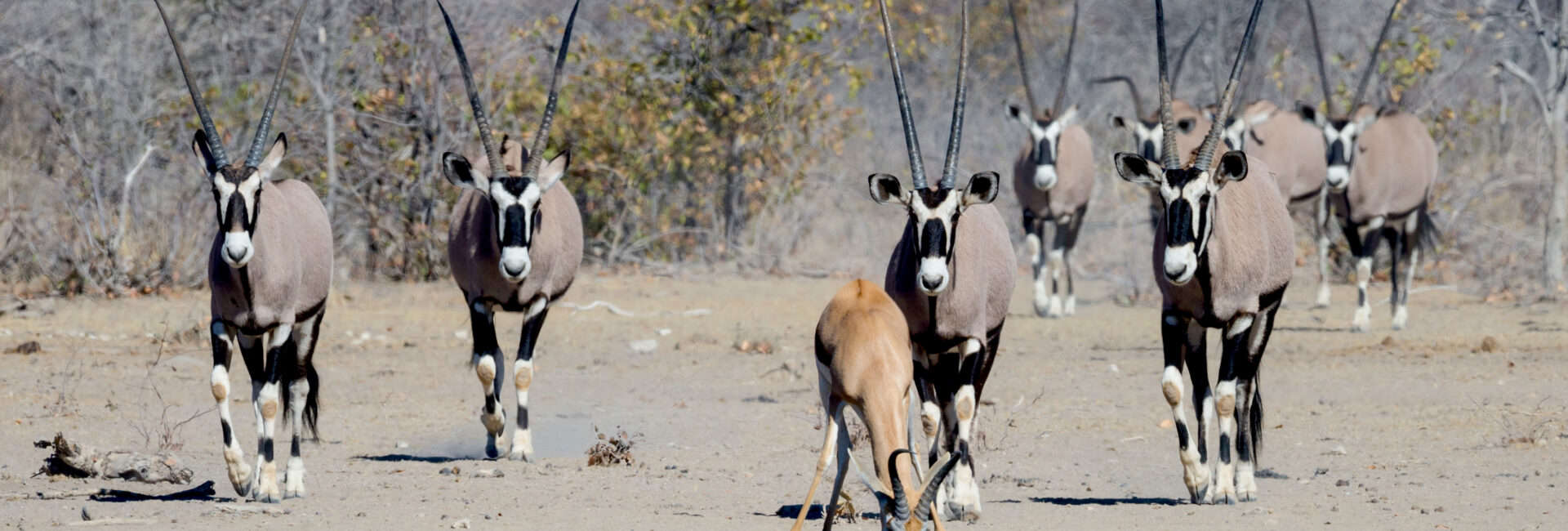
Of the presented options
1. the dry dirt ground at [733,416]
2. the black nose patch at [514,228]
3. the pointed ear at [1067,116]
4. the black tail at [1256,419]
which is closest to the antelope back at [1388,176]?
the dry dirt ground at [733,416]

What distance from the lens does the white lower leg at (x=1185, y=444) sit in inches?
278

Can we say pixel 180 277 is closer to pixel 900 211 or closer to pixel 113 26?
pixel 113 26

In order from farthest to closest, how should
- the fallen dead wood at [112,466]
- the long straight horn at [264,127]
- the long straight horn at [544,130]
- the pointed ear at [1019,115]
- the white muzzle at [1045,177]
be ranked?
the pointed ear at [1019,115]
the white muzzle at [1045,177]
the long straight horn at [544,130]
the fallen dead wood at [112,466]
the long straight horn at [264,127]

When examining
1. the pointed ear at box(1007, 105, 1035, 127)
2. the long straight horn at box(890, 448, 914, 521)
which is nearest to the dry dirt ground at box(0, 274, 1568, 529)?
the long straight horn at box(890, 448, 914, 521)

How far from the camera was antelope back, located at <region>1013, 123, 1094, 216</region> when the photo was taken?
15523 millimetres

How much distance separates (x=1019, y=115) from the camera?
16109mm

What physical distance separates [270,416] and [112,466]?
85 cm

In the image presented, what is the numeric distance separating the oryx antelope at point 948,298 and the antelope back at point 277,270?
2574 mm

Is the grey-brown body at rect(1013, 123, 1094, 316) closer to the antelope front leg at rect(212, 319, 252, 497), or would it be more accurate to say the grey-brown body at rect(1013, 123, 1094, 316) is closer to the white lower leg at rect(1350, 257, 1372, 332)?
the white lower leg at rect(1350, 257, 1372, 332)

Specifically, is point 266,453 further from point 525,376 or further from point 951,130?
point 951,130

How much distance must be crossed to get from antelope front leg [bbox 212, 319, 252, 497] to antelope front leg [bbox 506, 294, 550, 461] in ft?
5.02

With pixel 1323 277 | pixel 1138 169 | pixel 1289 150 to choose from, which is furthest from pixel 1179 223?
pixel 1323 277

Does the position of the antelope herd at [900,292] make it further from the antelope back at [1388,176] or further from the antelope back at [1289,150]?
the antelope back at [1289,150]

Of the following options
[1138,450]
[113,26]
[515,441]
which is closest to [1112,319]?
[1138,450]
